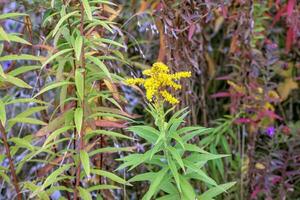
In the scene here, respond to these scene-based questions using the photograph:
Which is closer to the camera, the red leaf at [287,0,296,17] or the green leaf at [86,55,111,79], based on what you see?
the green leaf at [86,55,111,79]

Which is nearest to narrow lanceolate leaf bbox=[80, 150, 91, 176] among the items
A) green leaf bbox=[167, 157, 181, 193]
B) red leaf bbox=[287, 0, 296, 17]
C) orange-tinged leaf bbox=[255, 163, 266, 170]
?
green leaf bbox=[167, 157, 181, 193]

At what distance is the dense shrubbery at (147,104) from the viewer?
183 cm

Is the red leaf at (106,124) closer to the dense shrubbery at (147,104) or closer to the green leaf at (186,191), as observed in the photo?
the dense shrubbery at (147,104)

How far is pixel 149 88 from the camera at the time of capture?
5.52 ft

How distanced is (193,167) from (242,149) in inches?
46.9

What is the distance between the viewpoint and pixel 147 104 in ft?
7.70

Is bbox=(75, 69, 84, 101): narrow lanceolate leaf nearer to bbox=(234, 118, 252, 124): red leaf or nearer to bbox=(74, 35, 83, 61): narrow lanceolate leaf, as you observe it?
bbox=(74, 35, 83, 61): narrow lanceolate leaf

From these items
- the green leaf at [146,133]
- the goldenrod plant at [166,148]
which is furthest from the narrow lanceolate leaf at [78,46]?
the green leaf at [146,133]

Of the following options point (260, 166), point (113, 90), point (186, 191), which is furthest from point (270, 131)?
point (186, 191)

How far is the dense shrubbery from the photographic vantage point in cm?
183

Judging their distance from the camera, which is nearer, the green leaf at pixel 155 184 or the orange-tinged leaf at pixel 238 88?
the green leaf at pixel 155 184

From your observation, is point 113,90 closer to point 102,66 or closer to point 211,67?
point 102,66

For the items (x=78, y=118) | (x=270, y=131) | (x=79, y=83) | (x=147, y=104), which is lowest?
(x=270, y=131)

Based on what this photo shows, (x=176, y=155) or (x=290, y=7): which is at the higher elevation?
(x=290, y=7)
